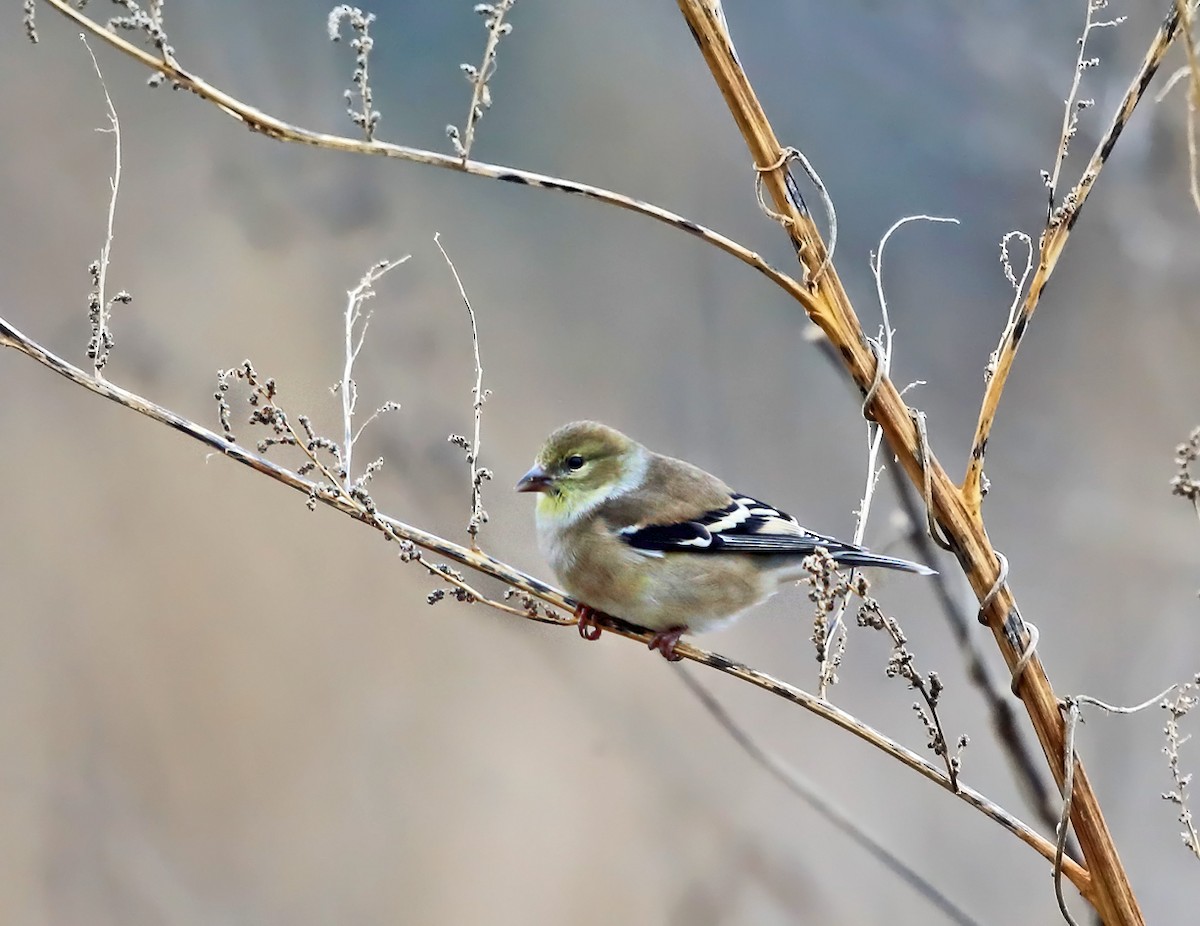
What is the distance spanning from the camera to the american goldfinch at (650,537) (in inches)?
38.7

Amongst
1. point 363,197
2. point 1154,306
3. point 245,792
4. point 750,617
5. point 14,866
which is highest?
point 1154,306

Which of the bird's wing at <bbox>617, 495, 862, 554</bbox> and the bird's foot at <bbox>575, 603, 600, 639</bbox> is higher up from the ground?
the bird's wing at <bbox>617, 495, 862, 554</bbox>

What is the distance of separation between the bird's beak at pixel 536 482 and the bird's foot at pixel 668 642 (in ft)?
0.62

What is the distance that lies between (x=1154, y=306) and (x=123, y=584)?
1.38 m

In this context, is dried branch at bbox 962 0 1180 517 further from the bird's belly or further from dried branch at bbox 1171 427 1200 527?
the bird's belly

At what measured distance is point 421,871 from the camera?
1.25 metres

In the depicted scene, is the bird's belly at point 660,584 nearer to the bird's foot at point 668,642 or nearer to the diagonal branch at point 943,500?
the bird's foot at point 668,642

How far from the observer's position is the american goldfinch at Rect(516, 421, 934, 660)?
982 millimetres

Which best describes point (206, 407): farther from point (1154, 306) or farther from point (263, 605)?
point (1154, 306)

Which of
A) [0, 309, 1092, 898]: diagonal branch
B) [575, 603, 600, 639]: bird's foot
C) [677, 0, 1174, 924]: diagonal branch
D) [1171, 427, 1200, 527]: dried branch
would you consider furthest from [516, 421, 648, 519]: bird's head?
[1171, 427, 1200, 527]: dried branch

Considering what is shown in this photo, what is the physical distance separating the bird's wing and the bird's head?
55 millimetres

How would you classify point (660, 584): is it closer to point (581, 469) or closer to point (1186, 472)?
point (581, 469)

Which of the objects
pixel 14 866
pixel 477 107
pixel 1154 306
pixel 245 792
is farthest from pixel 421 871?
pixel 1154 306

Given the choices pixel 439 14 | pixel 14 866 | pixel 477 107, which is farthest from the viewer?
pixel 439 14
